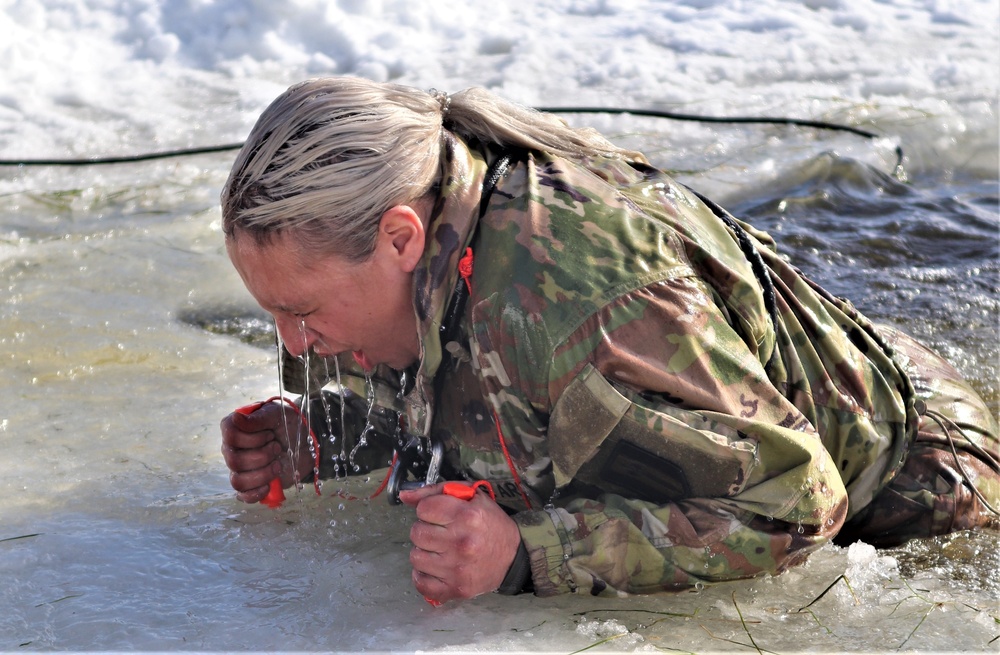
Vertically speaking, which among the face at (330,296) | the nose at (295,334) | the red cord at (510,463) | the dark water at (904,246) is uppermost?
the face at (330,296)

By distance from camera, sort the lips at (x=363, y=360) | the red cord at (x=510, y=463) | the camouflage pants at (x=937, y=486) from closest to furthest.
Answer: the red cord at (x=510, y=463) < the lips at (x=363, y=360) < the camouflage pants at (x=937, y=486)

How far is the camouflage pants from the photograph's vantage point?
262cm

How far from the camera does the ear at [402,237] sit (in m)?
2.08

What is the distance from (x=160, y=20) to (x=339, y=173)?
286 inches

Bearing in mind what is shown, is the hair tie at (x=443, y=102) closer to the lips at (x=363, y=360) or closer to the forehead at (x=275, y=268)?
the forehead at (x=275, y=268)

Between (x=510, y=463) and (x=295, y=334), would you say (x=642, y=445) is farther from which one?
(x=295, y=334)

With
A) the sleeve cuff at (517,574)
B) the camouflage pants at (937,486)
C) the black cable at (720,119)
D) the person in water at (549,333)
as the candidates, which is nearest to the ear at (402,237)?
the person in water at (549,333)

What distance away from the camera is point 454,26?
896 centimetres

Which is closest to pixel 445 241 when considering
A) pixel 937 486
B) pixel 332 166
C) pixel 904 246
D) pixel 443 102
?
pixel 332 166

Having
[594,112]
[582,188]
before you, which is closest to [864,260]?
[594,112]

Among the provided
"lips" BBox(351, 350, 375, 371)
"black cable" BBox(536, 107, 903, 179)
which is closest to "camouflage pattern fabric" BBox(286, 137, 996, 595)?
"lips" BBox(351, 350, 375, 371)

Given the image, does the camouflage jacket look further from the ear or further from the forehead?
the forehead

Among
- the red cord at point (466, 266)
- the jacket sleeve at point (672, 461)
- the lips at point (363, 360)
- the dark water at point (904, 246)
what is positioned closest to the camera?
the jacket sleeve at point (672, 461)

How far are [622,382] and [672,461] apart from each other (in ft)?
0.66
